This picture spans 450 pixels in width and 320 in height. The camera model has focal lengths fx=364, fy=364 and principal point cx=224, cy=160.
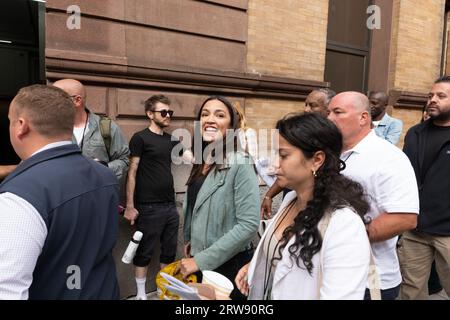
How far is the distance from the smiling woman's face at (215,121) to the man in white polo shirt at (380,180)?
0.73 meters

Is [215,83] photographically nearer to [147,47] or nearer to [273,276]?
[147,47]

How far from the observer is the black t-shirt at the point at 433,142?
11.6 feet

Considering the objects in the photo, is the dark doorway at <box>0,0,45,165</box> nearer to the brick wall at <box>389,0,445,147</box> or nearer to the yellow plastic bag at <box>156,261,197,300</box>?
the yellow plastic bag at <box>156,261,197,300</box>

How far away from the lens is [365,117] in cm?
245

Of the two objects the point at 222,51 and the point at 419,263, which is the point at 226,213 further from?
the point at 222,51

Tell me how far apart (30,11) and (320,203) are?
6.23m

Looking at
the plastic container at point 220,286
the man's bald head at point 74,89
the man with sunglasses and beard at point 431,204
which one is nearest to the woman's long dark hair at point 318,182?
the plastic container at point 220,286

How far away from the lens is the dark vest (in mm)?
1498

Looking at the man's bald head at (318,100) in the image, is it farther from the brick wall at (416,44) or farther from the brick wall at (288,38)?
the brick wall at (416,44)

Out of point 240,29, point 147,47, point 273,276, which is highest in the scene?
point 240,29

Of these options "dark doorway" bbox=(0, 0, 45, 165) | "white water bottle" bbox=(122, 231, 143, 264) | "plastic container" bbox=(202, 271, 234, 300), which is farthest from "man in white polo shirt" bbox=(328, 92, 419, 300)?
"dark doorway" bbox=(0, 0, 45, 165)

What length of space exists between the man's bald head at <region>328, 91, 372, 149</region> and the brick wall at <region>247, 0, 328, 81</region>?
11.7 ft

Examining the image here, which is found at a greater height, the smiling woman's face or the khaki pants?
the smiling woman's face
